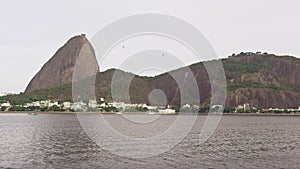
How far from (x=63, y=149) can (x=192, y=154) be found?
1998 centimetres

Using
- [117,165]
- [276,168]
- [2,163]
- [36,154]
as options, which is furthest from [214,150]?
[2,163]

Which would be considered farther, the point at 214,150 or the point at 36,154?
the point at 214,150

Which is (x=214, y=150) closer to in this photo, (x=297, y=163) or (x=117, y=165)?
(x=297, y=163)

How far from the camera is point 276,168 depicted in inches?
1730

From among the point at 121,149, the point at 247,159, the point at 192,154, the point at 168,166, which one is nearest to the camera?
the point at 168,166

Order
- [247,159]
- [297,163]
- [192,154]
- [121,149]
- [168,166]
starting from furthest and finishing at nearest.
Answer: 1. [121,149]
2. [192,154]
3. [247,159]
4. [297,163]
5. [168,166]

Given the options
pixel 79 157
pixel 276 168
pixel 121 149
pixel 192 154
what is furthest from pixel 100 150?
pixel 276 168

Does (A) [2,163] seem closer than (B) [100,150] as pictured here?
Yes

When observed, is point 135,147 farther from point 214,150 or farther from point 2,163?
point 2,163

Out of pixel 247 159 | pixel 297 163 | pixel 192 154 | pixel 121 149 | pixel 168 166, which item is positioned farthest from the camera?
pixel 121 149

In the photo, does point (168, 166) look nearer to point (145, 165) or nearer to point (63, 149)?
point (145, 165)

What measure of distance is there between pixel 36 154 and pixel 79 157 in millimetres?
6851

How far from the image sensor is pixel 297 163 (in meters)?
47.0

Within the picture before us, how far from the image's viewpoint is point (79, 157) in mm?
50656
